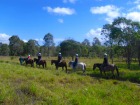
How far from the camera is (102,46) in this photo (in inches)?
3684

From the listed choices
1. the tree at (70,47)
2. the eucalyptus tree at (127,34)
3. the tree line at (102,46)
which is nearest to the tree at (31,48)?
the tree line at (102,46)

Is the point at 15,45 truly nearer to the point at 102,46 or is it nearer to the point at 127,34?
the point at 102,46

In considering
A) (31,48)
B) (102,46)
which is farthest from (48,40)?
(102,46)

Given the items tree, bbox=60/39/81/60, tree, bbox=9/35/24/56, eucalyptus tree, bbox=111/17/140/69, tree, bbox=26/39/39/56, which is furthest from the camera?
tree, bbox=26/39/39/56

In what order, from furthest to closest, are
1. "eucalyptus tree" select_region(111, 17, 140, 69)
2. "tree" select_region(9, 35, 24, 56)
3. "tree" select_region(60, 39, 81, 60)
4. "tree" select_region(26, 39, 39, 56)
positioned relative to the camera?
"tree" select_region(26, 39, 39, 56) → "tree" select_region(9, 35, 24, 56) → "tree" select_region(60, 39, 81, 60) → "eucalyptus tree" select_region(111, 17, 140, 69)

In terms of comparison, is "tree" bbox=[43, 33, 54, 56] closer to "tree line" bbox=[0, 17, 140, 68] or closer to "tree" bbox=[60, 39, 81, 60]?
"tree line" bbox=[0, 17, 140, 68]

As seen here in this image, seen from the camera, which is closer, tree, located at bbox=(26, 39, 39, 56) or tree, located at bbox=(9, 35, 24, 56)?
tree, located at bbox=(9, 35, 24, 56)

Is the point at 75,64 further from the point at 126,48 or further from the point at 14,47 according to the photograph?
the point at 14,47

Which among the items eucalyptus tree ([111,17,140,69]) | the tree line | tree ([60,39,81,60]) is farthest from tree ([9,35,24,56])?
eucalyptus tree ([111,17,140,69])

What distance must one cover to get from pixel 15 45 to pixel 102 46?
118 ft

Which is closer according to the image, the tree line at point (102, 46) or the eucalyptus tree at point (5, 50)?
the tree line at point (102, 46)

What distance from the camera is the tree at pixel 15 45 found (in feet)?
345

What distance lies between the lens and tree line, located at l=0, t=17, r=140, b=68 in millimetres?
41312

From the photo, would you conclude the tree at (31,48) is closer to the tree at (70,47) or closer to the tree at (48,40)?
the tree at (48,40)
